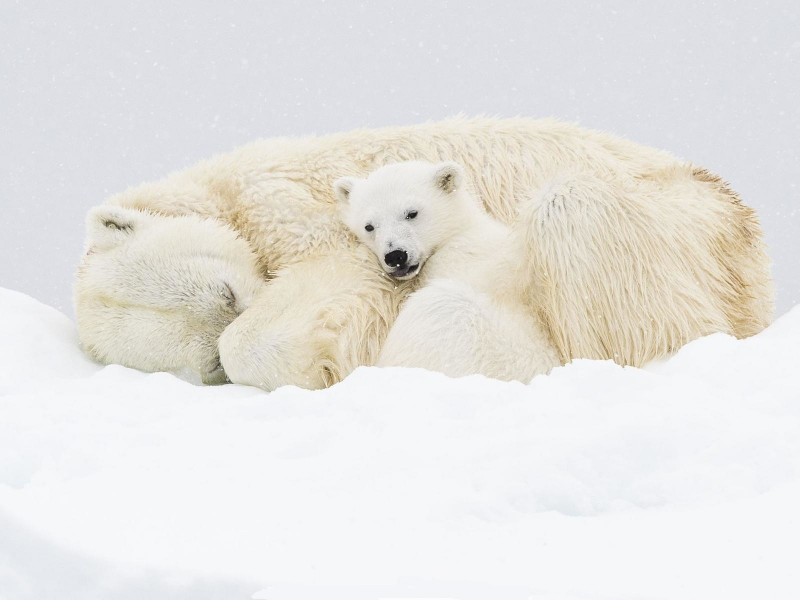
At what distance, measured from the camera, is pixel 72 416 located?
238 centimetres

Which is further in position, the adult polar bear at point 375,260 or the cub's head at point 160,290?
the cub's head at point 160,290

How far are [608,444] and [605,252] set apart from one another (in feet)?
3.75

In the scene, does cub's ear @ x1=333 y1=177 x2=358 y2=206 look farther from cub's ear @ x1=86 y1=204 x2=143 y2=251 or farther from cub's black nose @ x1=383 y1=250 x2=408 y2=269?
cub's ear @ x1=86 y1=204 x2=143 y2=251

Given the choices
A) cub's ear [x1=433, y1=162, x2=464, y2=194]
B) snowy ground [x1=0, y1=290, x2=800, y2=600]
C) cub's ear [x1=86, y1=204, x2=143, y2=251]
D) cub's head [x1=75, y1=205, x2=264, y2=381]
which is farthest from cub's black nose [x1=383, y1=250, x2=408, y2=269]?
cub's ear [x1=86, y1=204, x2=143, y2=251]

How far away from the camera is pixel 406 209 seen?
3.39 m

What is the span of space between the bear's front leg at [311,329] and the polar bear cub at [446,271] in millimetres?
126

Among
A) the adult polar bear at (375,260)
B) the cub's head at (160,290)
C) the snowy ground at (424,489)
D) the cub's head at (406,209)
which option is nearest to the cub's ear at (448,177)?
the cub's head at (406,209)

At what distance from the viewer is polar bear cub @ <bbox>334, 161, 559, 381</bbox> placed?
112 inches

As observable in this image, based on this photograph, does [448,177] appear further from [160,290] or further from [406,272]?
[160,290]

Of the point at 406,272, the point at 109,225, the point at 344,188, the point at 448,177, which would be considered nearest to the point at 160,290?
the point at 109,225

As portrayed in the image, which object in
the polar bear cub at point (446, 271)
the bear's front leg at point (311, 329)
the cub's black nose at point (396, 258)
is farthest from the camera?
the cub's black nose at point (396, 258)

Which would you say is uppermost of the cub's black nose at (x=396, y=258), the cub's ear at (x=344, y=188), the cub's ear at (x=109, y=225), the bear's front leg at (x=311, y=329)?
the cub's ear at (x=344, y=188)

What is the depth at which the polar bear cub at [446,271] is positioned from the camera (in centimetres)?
283

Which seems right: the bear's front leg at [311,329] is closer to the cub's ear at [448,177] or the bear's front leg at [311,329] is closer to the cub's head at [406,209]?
the cub's head at [406,209]
